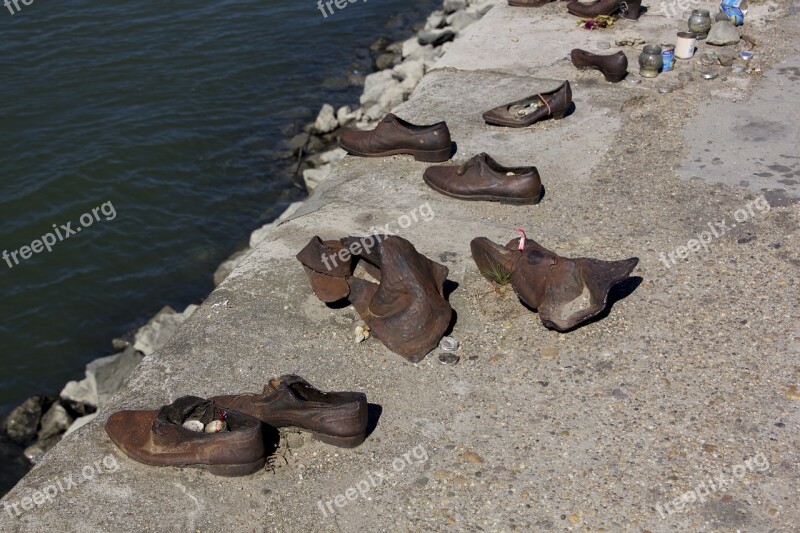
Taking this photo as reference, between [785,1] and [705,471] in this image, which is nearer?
[705,471]

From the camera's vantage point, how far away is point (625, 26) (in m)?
8.97

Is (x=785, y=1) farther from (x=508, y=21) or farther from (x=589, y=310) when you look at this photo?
(x=589, y=310)

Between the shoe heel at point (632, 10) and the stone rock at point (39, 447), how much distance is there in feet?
23.4

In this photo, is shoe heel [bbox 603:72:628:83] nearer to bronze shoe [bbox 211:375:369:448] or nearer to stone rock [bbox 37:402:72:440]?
bronze shoe [bbox 211:375:369:448]

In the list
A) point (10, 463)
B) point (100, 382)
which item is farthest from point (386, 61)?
point (10, 463)

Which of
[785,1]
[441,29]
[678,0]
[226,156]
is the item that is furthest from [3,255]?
[785,1]

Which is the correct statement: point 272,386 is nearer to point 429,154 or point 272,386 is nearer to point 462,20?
point 429,154

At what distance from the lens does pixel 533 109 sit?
23.7ft

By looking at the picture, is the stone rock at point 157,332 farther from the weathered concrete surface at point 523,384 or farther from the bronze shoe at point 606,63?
the bronze shoe at point 606,63

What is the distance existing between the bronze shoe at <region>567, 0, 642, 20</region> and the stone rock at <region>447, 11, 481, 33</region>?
12.2ft

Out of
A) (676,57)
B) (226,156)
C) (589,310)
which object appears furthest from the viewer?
(226,156)

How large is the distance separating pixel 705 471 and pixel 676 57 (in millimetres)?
5239

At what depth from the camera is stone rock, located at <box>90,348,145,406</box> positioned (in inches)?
311

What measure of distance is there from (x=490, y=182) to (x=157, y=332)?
3993 mm
